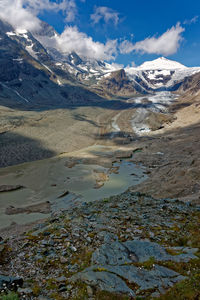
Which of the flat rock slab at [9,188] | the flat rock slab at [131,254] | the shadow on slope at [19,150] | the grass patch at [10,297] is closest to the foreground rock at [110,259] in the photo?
the flat rock slab at [131,254]

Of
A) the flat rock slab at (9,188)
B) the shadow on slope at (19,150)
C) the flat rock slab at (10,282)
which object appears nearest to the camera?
the flat rock slab at (10,282)

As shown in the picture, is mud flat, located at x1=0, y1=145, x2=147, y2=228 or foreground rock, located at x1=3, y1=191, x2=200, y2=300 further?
mud flat, located at x1=0, y1=145, x2=147, y2=228

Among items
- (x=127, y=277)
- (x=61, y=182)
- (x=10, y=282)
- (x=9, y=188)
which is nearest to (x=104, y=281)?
(x=127, y=277)

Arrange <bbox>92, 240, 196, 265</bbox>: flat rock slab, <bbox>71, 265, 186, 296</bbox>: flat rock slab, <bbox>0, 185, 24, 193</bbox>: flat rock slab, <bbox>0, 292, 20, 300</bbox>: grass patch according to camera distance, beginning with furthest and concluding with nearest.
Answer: <bbox>0, 185, 24, 193</bbox>: flat rock slab
<bbox>92, 240, 196, 265</bbox>: flat rock slab
<bbox>71, 265, 186, 296</bbox>: flat rock slab
<bbox>0, 292, 20, 300</bbox>: grass patch

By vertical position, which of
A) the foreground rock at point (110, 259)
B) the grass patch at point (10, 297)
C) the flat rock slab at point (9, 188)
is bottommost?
the flat rock slab at point (9, 188)

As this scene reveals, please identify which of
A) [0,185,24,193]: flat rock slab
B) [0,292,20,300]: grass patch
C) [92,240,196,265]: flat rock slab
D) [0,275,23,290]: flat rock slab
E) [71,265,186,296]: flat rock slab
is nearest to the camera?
[0,292,20,300]: grass patch

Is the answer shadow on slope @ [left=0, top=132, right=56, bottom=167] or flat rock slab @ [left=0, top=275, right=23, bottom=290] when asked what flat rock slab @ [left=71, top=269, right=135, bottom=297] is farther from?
shadow on slope @ [left=0, top=132, right=56, bottom=167]

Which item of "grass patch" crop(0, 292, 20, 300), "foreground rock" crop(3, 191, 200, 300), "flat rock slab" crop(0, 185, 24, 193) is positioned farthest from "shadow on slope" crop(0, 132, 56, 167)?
"grass patch" crop(0, 292, 20, 300)

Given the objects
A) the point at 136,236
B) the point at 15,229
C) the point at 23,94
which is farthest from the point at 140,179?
the point at 23,94

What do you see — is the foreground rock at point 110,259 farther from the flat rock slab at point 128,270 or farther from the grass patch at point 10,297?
the grass patch at point 10,297

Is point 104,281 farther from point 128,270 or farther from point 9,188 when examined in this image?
point 9,188

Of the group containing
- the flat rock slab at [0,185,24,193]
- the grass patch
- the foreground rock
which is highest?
the grass patch
